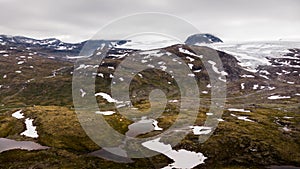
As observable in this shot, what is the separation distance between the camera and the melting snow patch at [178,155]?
80000 mm

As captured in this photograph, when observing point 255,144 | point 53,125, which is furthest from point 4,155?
point 255,144

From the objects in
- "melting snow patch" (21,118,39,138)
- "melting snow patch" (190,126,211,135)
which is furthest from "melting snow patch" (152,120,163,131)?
"melting snow patch" (21,118,39,138)

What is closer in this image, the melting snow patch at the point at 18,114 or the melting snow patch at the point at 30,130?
the melting snow patch at the point at 30,130

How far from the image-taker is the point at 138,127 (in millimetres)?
111062

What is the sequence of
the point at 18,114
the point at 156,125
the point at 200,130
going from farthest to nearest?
the point at 18,114 → the point at 156,125 → the point at 200,130

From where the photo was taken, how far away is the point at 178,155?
86188 millimetres

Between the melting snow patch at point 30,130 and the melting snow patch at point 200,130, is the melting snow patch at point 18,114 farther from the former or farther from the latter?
the melting snow patch at point 200,130

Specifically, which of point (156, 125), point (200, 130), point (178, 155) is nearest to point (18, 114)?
point (156, 125)

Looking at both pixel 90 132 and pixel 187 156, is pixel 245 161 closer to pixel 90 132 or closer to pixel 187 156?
pixel 187 156

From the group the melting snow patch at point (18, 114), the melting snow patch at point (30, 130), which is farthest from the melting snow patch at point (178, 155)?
the melting snow patch at point (18, 114)

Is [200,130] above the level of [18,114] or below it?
below

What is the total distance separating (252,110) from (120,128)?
72.7m

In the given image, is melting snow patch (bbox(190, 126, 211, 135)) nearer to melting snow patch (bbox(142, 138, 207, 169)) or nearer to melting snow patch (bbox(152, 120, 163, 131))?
melting snow patch (bbox(152, 120, 163, 131))

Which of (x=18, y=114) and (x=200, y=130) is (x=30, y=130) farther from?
(x=200, y=130)
